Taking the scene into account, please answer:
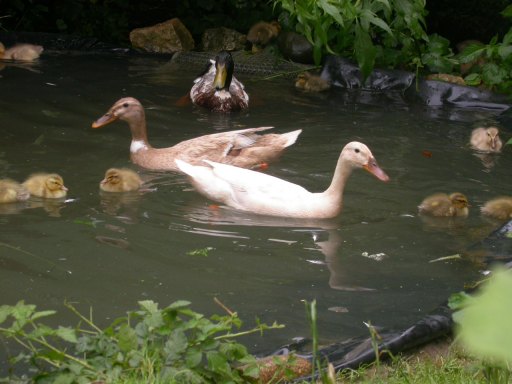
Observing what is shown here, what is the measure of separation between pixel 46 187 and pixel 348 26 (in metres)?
4.02

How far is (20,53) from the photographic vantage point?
1046cm

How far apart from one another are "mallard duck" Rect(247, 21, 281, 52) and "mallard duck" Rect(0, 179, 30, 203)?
6.57 m

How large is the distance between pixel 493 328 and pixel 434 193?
5.83 m

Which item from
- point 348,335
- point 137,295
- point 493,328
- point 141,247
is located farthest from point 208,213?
point 493,328

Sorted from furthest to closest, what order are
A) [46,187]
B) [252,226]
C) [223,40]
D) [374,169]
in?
1. [223,40]
2. [374,169]
3. [46,187]
4. [252,226]

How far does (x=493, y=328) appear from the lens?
0.32 meters

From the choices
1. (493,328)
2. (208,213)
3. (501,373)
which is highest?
(493,328)

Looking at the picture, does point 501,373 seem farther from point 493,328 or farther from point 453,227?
point 453,227

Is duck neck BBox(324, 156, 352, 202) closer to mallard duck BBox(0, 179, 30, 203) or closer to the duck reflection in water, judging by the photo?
the duck reflection in water

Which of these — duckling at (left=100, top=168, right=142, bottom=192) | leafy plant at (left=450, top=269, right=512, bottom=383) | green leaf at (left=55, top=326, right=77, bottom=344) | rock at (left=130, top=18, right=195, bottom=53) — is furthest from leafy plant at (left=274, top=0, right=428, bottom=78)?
leafy plant at (left=450, top=269, right=512, bottom=383)

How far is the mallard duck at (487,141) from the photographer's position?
278 inches

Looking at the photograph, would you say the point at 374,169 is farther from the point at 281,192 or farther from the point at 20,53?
the point at 20,53

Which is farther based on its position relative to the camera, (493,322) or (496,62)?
(496,62)

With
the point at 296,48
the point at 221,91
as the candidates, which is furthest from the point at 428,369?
the point at 296,48
